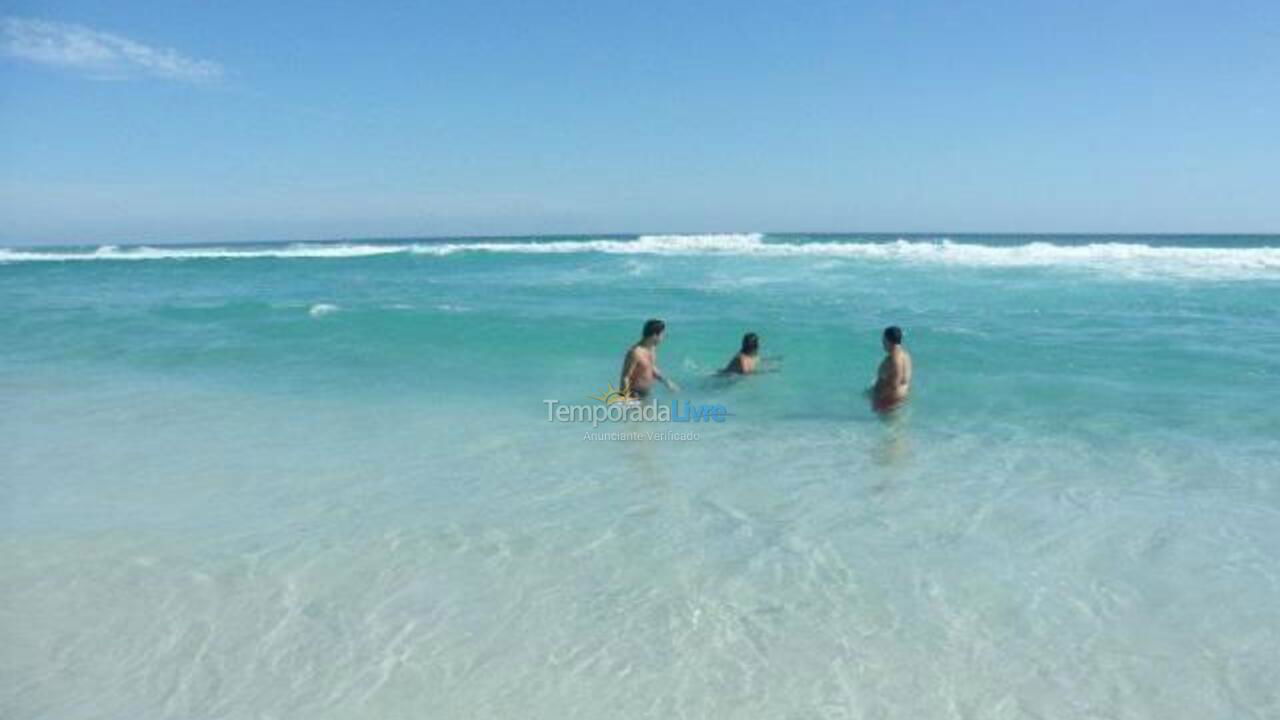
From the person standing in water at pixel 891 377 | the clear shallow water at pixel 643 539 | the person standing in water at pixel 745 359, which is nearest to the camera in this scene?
the clear shallow water at pixel 643 539

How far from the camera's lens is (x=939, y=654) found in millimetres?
3662

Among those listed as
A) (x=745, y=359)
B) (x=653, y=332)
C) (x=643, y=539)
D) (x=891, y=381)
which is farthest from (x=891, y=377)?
(x=643, y=539)

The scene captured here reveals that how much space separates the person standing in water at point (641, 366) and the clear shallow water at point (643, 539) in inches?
21.9

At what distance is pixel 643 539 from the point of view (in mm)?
4883

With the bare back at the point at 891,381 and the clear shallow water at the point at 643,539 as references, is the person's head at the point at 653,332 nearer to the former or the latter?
the clear shallow water at the point at 643,539

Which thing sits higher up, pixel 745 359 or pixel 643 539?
pixel 745 359

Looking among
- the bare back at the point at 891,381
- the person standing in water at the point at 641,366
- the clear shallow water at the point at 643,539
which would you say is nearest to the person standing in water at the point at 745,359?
the clear shallow water at the point at 643,539

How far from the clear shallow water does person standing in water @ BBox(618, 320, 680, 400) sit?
21.9 inches

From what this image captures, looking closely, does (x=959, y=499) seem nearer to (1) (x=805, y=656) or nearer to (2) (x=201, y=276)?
(1) (x=805, y=656)

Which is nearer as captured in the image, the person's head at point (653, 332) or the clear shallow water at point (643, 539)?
the clear shallow water at point (643, 539)

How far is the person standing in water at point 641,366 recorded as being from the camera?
8.46 m

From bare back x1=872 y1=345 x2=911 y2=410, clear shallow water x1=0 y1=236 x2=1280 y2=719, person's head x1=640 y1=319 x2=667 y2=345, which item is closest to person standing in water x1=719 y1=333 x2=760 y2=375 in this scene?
clear shallow water x1=0 y1=236 x2=1280 y2=719

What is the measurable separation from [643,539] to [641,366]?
379 cm

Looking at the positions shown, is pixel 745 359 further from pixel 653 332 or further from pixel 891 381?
pixel 891 381
